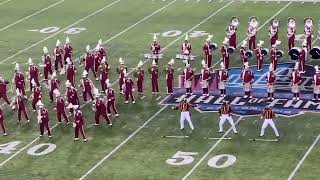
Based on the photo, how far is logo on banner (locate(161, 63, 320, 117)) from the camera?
2386 centimetres

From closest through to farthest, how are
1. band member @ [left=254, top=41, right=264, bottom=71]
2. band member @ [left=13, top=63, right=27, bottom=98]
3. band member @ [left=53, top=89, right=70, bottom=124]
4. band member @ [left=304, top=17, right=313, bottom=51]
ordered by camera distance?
1. band member @ [left=53, top=89, right=70, bottom=124]
2. band member @ [left=13, top=63, right=27, bottom=98]
3. band member @ [left=254, top=41, right=264, bottom=71]
4. band member @ [left=304, top=17, right=313, bottom=51]

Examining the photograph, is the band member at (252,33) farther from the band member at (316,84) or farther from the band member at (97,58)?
the band member at (316,84)

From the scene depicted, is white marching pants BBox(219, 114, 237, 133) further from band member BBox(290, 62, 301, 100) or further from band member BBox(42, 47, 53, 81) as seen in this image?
band member BBox(42, 47, 53, 81)

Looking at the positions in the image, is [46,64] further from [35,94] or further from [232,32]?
[232,32]

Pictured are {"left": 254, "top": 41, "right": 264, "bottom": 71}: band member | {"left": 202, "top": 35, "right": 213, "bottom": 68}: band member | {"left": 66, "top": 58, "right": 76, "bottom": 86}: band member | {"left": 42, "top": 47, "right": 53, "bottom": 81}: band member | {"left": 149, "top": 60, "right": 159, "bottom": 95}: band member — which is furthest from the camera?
{"left": 202, "top": 35, "right": 213, "bottom": 68}: band member

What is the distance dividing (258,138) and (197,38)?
9892mm

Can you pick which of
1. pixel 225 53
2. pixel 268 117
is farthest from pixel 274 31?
pixel 268 117

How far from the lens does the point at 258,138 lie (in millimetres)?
21875

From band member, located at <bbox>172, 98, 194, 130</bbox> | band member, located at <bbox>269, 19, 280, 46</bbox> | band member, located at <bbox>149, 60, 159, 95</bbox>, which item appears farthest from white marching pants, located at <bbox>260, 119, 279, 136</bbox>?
band member, located at <bbox>269, 19, 280, 46</bbox>

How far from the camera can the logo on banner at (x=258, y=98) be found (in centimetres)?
2386

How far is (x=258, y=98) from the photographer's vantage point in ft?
81.2

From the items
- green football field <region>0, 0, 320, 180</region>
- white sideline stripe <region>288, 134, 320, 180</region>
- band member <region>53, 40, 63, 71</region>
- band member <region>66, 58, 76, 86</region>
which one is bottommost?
white sideline stripe <region>288, 134, 320, 180</region>

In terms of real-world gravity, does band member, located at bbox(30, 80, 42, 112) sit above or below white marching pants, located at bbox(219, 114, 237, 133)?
above

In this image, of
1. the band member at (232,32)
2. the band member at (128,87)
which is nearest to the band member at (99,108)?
the band member at (128,87)
